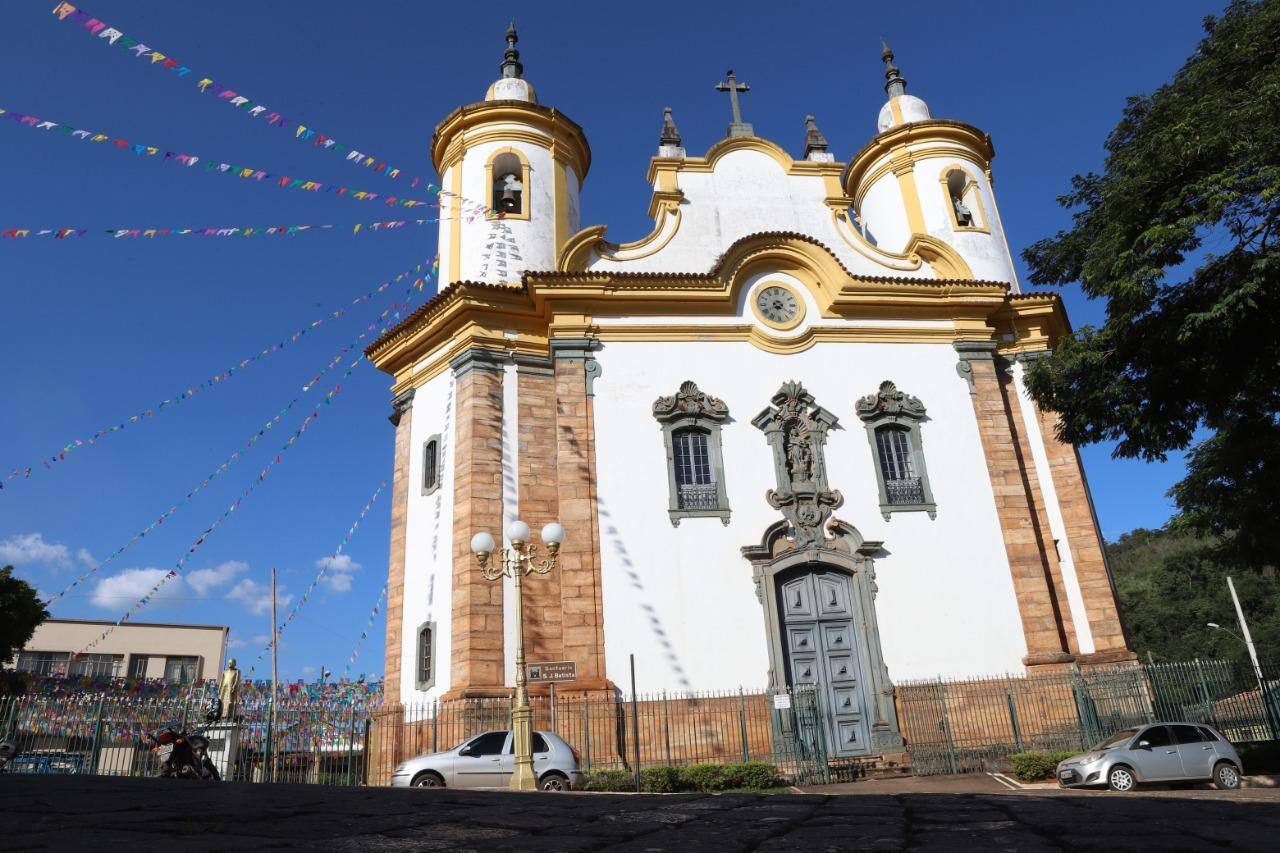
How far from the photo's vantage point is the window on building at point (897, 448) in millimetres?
17984

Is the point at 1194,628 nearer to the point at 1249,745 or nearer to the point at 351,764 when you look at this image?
the point at 1249,745

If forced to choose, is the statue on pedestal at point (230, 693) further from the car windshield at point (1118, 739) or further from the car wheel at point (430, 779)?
the car windshield at point (1118, 739)

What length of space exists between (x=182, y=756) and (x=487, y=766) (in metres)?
4.49

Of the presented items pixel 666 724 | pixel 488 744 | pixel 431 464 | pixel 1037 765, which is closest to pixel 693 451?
pixel 666 724

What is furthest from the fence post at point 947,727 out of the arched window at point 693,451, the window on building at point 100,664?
the window on building at point 100,664

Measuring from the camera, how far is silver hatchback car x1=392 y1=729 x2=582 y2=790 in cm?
1238

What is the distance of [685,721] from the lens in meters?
15.6

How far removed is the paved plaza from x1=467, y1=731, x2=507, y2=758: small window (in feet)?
23.2

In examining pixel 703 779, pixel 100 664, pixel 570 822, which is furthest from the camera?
pixel 100 664

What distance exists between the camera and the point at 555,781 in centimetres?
1265

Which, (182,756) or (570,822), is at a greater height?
(182,756)

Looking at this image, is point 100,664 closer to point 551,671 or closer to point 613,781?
point 613,781

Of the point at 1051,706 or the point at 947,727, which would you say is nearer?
the point at 947,727

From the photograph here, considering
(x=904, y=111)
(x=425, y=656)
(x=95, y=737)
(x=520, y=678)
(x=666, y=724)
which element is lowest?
(x=666, y=724)
